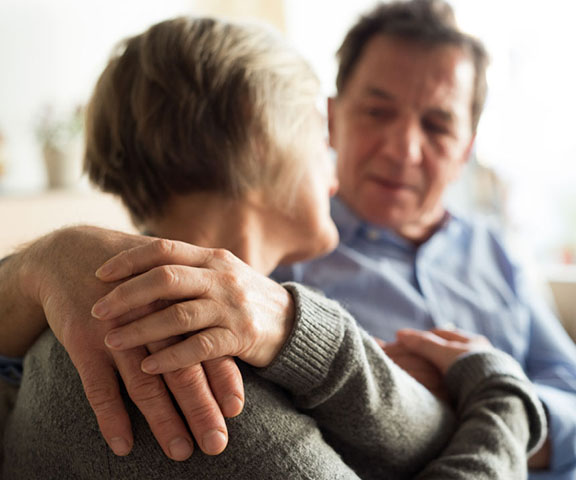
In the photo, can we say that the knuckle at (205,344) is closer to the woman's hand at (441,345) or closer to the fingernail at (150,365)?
the fingernail at (150,365)

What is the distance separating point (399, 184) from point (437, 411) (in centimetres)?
92

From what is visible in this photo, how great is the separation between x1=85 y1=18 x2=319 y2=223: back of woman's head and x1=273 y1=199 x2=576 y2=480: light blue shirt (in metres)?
0.68

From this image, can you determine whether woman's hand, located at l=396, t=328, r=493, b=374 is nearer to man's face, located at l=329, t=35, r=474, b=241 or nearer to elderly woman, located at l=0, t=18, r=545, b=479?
elderly woman, located at l=0, t=18, r=545, b=479

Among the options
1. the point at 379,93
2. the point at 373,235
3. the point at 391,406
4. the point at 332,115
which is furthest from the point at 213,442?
the point at 332,115

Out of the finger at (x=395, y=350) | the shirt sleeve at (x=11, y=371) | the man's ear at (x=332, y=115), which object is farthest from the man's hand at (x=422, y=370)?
the man's ear at (x=332, y=115)

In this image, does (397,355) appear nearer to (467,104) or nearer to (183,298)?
(183,298)

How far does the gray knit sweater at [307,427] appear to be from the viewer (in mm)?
643

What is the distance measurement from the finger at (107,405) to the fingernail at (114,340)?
4cm

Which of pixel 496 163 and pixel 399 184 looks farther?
pixel 496 163

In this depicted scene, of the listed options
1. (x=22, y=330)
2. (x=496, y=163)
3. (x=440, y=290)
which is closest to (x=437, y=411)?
(x=22, y=330)

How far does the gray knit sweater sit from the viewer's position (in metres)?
0.64

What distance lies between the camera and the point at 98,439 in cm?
65

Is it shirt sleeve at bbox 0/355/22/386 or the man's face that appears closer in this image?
shirt sleeve at bbox 0/355/22/386

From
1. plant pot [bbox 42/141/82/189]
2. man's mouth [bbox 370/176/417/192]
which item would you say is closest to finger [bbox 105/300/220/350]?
man's mouth [bbox 370/176/417/192]
